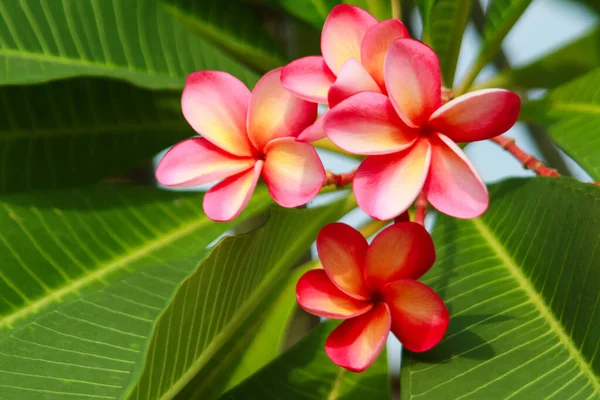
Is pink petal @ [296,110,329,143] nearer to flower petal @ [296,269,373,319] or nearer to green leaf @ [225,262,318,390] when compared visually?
flower petal @ [296,269,373,319]

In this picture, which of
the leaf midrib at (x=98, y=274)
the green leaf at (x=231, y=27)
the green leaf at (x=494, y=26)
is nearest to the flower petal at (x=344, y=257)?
the leaf midrib at (x=98, y=274)

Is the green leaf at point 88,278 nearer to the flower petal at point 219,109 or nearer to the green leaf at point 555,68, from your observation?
the flower petal at point 219,109

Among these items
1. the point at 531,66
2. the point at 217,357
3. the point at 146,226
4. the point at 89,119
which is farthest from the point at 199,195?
the point at 531,66

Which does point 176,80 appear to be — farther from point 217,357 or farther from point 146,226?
point 217,357

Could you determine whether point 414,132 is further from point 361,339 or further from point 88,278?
point 88,278

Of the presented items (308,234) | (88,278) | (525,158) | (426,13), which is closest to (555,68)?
(426,13)

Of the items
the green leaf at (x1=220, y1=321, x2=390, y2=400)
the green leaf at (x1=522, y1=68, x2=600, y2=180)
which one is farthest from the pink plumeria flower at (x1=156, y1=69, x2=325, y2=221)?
the green leaf at (x1=522, y1=68, x2=600, y2=180)
